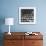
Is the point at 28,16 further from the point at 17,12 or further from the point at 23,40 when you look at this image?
the point at 23,40

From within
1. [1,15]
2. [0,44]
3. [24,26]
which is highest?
[1,15]

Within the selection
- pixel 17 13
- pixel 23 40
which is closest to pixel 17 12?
pixel 17 13

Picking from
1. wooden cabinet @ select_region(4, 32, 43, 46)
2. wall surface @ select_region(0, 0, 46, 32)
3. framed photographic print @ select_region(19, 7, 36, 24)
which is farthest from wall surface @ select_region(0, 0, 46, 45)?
wooden cabinet @ select_region(4, 32, 43, 46)

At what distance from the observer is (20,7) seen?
14.3ft

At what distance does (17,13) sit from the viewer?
439 cm

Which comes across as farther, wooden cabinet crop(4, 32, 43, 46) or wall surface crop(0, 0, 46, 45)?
wall surface crop(0, 0, 46, 45)

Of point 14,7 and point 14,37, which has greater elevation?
point 14,7

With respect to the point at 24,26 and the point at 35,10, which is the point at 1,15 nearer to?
the point at 24,26

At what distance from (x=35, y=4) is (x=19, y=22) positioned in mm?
816

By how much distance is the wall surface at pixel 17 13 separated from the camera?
437 centimetres

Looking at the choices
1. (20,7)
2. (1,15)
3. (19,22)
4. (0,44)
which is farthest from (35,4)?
(0,44)

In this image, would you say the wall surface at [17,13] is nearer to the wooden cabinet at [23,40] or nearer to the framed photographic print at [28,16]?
the framed photographic print at [28,16]

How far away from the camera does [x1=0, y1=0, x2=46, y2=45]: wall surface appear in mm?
4371

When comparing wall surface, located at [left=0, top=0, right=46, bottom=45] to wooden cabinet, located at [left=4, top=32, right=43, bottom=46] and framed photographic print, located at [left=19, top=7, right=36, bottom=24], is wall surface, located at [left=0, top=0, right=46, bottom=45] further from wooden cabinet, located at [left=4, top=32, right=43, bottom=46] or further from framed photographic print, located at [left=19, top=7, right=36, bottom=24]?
wooden cabinet, located at [left=4, top=32, right=43, bottom=46]
